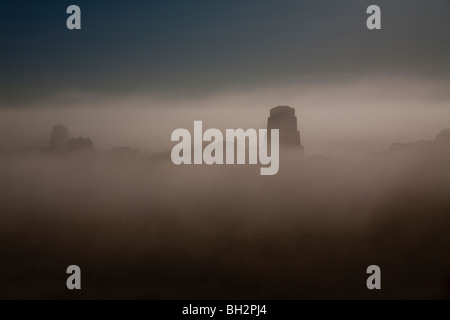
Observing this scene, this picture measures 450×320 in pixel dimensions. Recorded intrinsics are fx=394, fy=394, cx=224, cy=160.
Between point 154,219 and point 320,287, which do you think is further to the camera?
point 154,219

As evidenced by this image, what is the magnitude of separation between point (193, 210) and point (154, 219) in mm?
3285

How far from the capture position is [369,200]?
674 inches

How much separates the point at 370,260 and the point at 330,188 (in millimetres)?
10162

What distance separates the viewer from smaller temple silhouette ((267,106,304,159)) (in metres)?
16.3

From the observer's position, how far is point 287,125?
17.4 meters

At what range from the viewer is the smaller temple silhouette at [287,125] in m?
16.3

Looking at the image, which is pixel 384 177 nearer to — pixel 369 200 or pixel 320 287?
pixel 369 200

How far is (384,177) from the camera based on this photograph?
17.6 m
